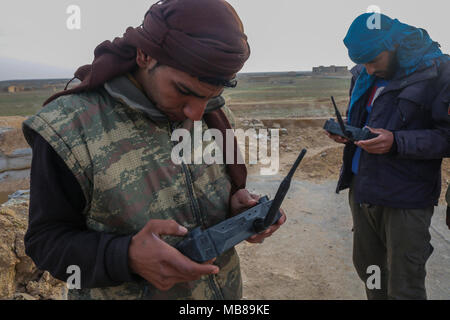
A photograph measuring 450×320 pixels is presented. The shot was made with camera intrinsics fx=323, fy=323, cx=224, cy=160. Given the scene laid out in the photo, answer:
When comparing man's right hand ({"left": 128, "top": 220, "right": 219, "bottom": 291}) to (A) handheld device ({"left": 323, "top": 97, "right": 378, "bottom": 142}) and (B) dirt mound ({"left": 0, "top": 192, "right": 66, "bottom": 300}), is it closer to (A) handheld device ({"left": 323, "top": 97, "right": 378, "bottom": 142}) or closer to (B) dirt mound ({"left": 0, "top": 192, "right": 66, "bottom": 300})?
(A) handheld device ({"left": 323, "top": 97, "right": 378, "bottom": 142})

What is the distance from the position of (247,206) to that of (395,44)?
5.50 feet

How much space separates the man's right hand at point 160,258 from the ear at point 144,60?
23.3 inches

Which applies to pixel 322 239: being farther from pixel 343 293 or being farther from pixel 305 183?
pixel 305 183

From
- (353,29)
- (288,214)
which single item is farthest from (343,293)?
(353,29)

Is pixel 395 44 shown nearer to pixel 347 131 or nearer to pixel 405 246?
pixel 347 131

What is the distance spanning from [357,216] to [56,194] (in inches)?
89.1

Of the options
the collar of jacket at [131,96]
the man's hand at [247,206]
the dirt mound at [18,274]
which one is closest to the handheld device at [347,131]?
the man's hand at [247,206]

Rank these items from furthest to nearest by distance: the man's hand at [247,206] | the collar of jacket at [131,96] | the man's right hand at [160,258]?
the man's hand at [247,206] < the collar of jacket at [131,96] < the man's right hand at [160,258]

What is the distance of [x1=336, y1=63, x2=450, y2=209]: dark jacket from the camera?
210cm

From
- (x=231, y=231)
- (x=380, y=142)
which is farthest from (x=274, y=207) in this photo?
(x=380, y=142)

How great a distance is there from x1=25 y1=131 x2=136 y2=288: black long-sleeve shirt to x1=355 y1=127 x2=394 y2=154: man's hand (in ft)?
5.75

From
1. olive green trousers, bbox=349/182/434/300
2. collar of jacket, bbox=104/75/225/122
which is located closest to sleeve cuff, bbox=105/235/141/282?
collar of jacket, bbox=104/75/225/122

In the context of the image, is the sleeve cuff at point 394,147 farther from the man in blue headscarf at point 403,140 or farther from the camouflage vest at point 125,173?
the camouflage vest at point 125,173

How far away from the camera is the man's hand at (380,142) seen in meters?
2.15
